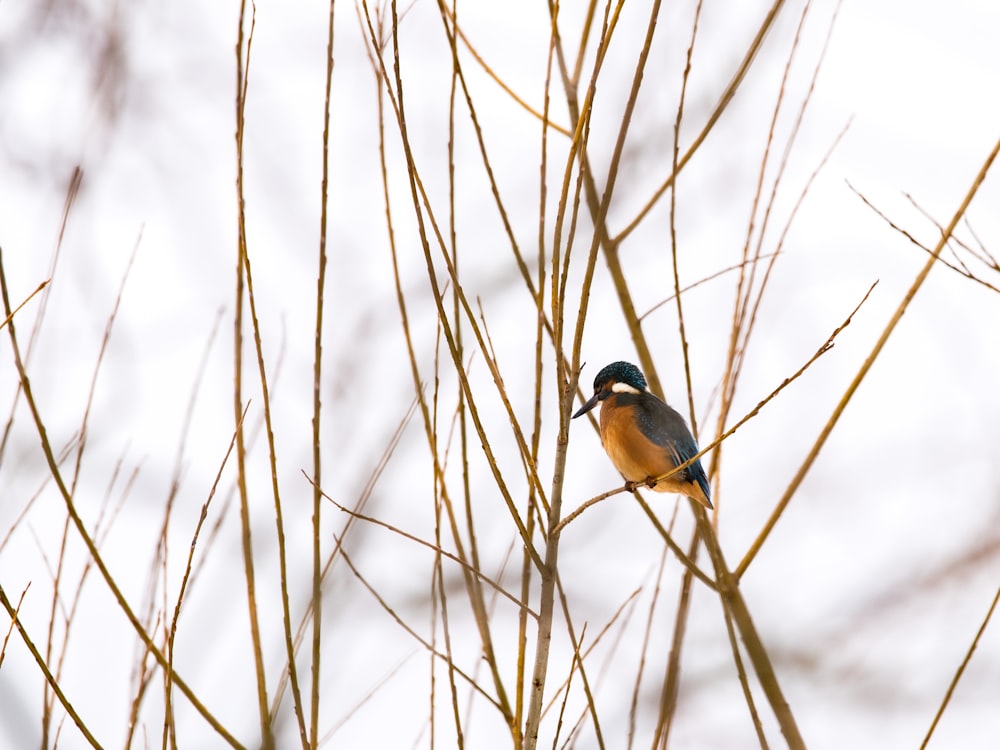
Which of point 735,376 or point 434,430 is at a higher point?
point 735,376

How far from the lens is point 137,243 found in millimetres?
2393

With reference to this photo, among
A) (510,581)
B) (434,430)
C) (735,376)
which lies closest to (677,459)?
(510,581)

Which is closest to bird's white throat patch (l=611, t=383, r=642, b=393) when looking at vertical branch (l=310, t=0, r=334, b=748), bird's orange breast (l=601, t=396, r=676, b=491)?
bird's orange breast (l=601, t=396, r=676, b=491)

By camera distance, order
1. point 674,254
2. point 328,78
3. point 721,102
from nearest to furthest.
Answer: point 328,78, point 674,254, point 721,102

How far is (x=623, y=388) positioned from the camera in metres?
5.28

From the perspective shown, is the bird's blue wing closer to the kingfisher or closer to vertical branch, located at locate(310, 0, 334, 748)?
the kingfisher

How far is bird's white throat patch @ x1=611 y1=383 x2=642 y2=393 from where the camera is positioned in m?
5.20

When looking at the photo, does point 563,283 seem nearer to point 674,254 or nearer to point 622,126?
point 622,126

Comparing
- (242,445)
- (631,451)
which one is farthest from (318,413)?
(631,451)

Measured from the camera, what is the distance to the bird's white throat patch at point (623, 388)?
5197 millimetres

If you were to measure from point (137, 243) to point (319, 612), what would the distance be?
39.2 inches

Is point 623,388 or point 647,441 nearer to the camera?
point 647,441

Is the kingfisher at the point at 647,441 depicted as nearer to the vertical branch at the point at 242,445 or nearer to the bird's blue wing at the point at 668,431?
the bird's blue wing at the point at 668,431

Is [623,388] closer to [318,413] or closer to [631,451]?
[631,451]
